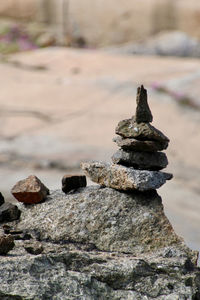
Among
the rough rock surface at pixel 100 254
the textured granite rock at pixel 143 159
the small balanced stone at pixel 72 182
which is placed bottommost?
the rough rock surface at pixel 100 254

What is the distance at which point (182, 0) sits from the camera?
26.6 metres

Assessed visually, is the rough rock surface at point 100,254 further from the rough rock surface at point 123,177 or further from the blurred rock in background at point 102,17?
the blurred rock in background at point 102,17

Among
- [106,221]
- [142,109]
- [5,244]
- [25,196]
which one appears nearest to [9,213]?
[25,196]

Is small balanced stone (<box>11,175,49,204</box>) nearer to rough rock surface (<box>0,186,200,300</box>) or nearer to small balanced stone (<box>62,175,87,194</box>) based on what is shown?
rough rock surface (<box>0,186,200,300</box>)

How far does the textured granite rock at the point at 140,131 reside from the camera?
18.8 ft

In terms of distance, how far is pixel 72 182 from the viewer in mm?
6125

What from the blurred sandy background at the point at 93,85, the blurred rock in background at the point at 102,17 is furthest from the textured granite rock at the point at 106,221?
the blurred rock in background at the point at 102,17

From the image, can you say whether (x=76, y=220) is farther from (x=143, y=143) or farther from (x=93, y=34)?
(x=93, y=34)

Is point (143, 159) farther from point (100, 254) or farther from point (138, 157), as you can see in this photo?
point (100, 254)

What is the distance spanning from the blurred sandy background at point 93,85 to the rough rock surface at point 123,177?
4.53 m

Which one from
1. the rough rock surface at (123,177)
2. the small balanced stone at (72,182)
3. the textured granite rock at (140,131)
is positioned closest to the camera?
the rough rock surface at (123,177)

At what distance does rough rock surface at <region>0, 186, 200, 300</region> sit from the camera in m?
4.61

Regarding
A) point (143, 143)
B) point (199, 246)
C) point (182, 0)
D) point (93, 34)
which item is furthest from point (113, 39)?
point (143, 143)

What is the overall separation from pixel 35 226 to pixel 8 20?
72.1 ft
